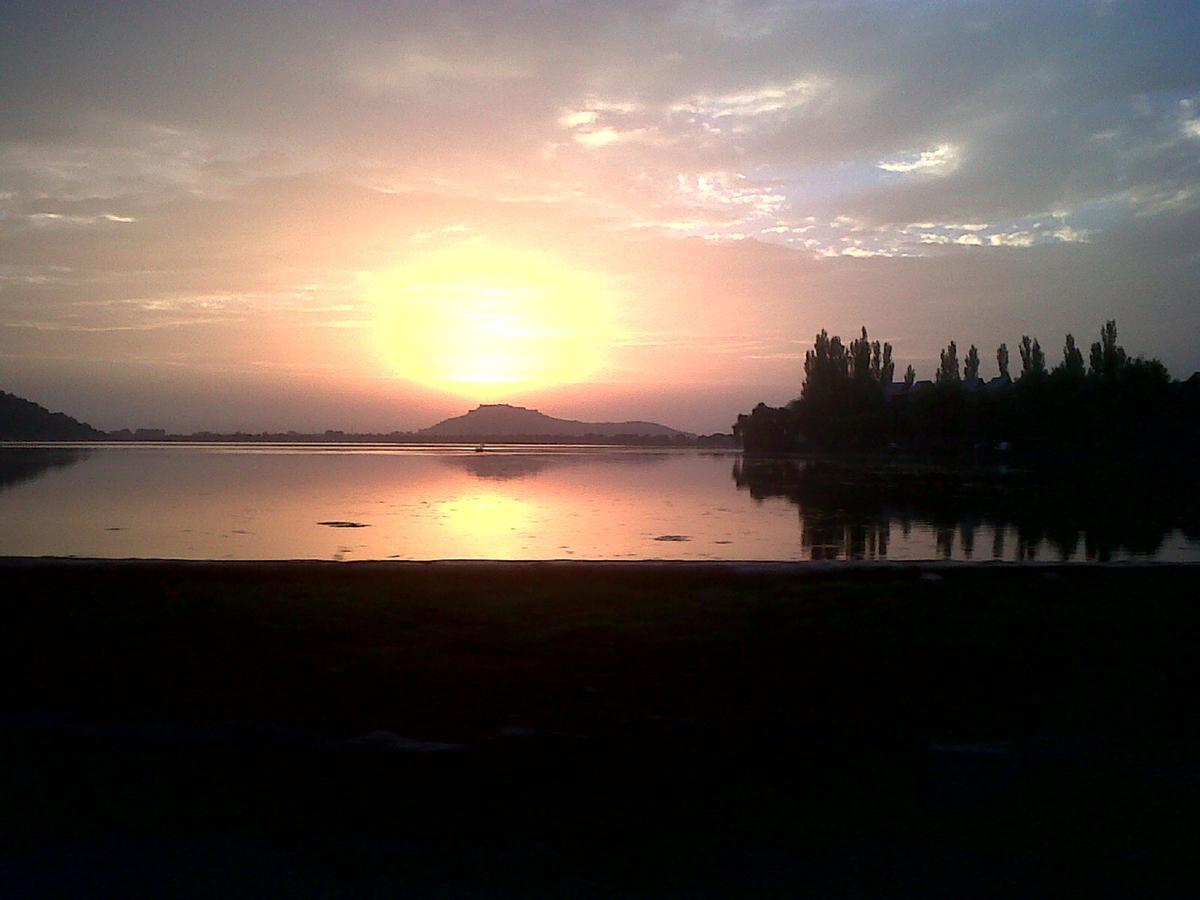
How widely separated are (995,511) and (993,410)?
54.6 m

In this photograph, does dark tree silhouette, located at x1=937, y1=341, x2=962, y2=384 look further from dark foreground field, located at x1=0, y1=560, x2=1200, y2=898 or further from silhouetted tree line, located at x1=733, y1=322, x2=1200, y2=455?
dark foreground field, located at x1=0, y1=560, x2=1200, y2=898

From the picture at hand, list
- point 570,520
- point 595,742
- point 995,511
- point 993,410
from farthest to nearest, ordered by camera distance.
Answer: point 993,410, point 995,511, point 570,520, point 595,742

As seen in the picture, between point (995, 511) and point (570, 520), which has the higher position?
point (995, 511)

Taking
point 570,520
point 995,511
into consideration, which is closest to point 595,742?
point 570,520

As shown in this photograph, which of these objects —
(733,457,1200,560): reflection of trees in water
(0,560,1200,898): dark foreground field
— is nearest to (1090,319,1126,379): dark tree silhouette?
(733,457,1200,560): reflection of trees in water

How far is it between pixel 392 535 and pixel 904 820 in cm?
1550

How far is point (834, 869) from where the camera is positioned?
13.3 ft

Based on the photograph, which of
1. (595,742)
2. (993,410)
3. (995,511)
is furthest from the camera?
(993,410)

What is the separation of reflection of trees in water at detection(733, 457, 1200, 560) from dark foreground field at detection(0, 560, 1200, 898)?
861cm

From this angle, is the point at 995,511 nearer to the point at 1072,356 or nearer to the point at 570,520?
the point at 570,520

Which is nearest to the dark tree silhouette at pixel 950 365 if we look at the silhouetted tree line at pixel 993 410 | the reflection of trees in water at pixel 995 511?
the silhouetted tree line at pixel 993 410

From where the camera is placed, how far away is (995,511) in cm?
2616

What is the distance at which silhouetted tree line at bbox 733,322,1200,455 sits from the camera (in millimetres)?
66625

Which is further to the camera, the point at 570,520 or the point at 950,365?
the point at 950,365
